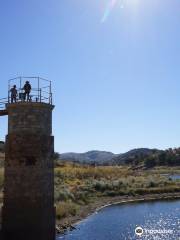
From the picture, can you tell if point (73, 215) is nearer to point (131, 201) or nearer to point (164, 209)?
point (164, 209)

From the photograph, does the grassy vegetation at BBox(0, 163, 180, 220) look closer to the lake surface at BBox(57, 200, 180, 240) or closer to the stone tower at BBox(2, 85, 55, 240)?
the lake surface at BBox(57, 200, 180, 240)

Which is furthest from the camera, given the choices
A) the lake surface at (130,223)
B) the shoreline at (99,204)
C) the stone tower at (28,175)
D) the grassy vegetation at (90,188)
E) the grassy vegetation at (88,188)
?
the grassy vegetation at (90,188)

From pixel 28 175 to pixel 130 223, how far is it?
15.4m

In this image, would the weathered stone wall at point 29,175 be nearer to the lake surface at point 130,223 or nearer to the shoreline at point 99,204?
the lake surface at point 130,223

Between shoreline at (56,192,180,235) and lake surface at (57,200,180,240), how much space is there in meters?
0.62

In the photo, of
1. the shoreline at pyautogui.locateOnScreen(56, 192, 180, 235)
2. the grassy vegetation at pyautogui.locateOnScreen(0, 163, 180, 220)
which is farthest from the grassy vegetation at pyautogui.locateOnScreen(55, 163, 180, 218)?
the shoreline at pyautogui.locateOnScreen(56, 192, 180, 235)

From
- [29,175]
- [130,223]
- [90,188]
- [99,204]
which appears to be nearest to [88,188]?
[90,188]

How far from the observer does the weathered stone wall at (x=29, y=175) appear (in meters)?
26.6

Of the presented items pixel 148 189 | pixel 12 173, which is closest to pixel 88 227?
pixel 12 173

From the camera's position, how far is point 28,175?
88.8ft

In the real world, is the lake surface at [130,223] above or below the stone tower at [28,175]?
below

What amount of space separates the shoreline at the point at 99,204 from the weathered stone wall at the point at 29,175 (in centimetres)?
647

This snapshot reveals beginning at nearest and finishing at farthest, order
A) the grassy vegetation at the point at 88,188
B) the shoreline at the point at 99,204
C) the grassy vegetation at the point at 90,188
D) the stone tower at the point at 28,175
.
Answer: the stone tower at the point at 28,175
the shoreline at the point at 99,204
the grassy vegetation at the point at 88,188
the grassy vegetation at the point at 90,188

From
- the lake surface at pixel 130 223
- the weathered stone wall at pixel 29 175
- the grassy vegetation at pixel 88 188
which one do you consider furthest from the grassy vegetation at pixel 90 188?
the weathered stone wall at pixel 29 175
